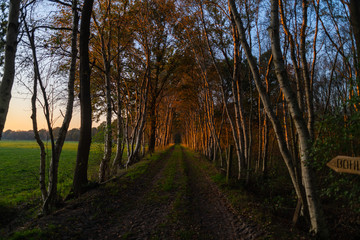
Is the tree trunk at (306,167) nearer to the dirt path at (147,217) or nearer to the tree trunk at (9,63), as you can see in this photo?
the dirt path at (147,217)

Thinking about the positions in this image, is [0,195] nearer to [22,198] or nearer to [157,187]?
[22,198]

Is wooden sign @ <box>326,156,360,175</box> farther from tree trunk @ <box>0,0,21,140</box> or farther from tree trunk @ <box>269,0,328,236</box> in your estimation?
tree trunk @ <box>0,0,21,140</box>

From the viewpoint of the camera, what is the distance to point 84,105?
7445 mm

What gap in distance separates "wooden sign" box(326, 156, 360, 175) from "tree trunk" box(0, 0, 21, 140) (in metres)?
6.27

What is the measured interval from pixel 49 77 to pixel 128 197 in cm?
459

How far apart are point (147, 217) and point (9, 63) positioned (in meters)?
4.90

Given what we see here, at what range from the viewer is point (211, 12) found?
33.4 ft

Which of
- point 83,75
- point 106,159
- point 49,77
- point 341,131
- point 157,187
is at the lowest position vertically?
point 157,187

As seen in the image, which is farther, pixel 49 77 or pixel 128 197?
pixel 128 197

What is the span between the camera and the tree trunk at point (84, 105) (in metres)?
7.27

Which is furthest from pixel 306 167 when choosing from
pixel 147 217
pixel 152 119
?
pixel 152 119

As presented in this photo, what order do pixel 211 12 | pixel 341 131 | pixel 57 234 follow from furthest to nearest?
pixel 211 12 < pixel 57 234 < pixel 341 131

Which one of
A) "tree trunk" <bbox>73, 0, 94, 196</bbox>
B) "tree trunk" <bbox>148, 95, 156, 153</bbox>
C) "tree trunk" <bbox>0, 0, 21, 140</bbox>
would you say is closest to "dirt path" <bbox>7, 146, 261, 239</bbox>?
"tree trunk" <bbox>73, 0, 94, 196</bbox>

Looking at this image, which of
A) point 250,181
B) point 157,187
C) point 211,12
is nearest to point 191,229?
point 157,187
